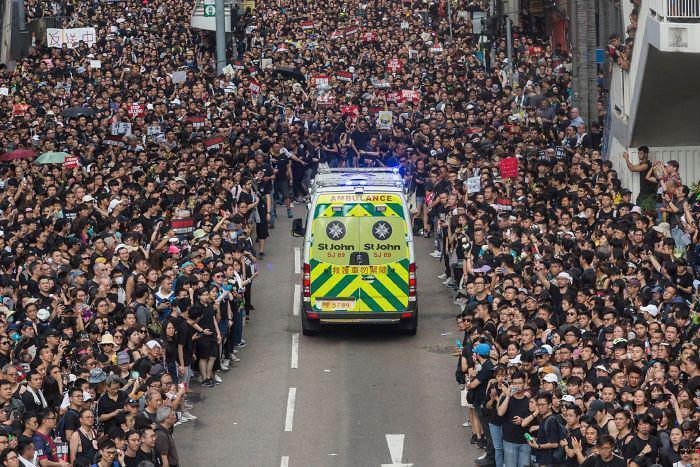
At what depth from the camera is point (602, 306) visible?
19.3m

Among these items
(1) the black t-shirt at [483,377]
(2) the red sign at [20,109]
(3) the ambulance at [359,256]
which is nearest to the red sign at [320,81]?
(2) the red sign at [20,109]

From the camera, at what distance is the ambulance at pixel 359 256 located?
2325cm

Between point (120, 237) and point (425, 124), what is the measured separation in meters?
11.6

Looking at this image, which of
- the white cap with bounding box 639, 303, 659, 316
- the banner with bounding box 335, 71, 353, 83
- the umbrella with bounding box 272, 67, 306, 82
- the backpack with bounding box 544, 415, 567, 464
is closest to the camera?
the backpack with bounding box 544, 415, 567, 464

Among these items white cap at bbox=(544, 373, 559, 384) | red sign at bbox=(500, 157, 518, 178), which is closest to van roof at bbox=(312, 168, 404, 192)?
red sign at bbox=(500, 157, 518, 178)

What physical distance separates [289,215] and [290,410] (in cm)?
1201

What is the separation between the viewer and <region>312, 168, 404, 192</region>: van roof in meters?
23.6

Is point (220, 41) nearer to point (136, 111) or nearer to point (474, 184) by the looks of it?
point (136, 111)

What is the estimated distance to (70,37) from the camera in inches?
1889

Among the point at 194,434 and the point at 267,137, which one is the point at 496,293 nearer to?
the point at 194,434

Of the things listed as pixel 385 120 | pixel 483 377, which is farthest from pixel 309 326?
pixel 385 120

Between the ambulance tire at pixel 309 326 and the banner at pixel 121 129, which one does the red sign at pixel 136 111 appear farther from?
the ambulance tire at pixel 309 326

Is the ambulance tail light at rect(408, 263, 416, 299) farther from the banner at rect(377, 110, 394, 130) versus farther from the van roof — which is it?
the banner at rect(377, 110, 394, 130)

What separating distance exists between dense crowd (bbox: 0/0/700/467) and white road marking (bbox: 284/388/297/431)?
1.26m
